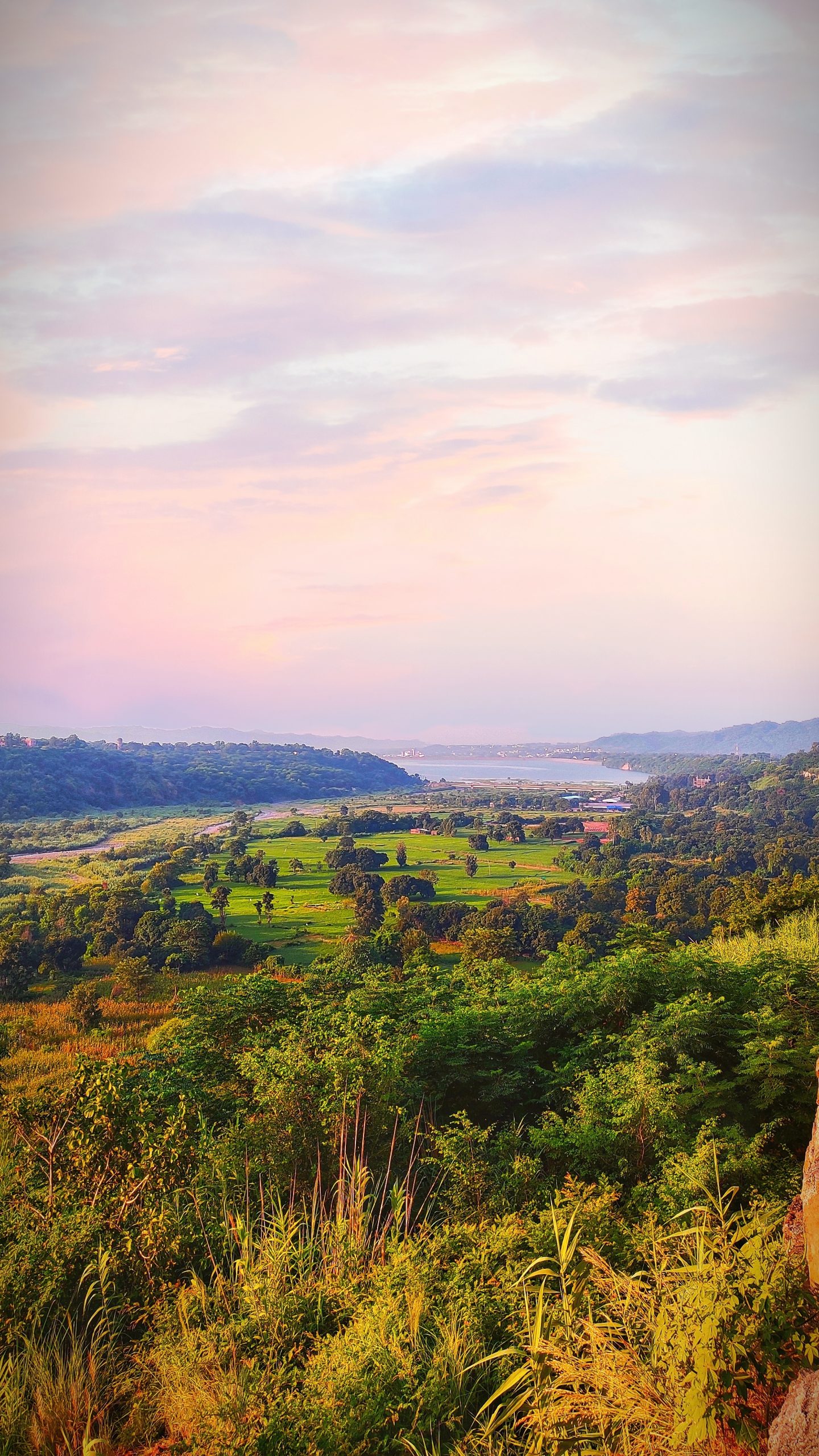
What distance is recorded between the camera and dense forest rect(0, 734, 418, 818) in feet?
314

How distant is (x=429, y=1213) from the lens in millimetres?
7371

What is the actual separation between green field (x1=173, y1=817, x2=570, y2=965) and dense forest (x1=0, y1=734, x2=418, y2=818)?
27181 mm

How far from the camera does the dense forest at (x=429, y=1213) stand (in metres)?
3.92

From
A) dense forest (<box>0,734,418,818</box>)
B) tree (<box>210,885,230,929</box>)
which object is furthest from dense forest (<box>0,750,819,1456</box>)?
dense forest (<box>0,734,418,818</box>)

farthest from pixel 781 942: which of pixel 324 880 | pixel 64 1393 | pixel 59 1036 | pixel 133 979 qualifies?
pixel 324 880

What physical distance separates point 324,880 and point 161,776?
255 ft

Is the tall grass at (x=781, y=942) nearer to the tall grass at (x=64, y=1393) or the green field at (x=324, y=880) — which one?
the tall grass at (x=64, y=1393)

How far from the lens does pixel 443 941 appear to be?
36.8 meters

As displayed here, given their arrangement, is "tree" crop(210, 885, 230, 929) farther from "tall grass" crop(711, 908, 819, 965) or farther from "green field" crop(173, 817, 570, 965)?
"tall grass" crop(711, 908, 819, 965)

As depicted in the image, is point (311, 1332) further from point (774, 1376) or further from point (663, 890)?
point (663, 890)

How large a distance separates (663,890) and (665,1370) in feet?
144

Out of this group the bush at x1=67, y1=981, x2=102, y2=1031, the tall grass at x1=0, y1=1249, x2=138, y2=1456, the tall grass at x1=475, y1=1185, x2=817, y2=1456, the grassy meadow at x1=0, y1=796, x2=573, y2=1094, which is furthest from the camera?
the bush at x1=67, y1=981, x2=102, y2=1031

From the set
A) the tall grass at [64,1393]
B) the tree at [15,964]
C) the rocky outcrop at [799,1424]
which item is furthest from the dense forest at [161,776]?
the rocky outcrop at [799,1424]

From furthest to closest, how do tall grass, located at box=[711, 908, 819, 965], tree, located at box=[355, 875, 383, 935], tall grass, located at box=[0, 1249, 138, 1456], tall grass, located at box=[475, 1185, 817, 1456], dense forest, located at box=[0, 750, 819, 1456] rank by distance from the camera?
1. tree, located at box=[355, 875, 383, 935]
2. tall grass, located at box=[711, 908, 819, 965]
3. tall grass, located at box=[0, 1249, 138, 1456]
4. dense forest, located at box=[0, 750, 819, 1456]
5. tall grass, located at box=[475, 1185, 817, 1456]
